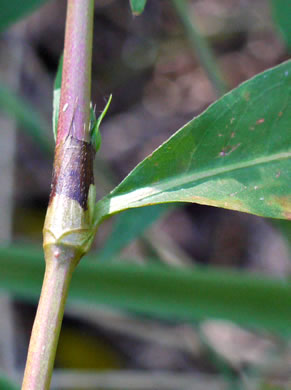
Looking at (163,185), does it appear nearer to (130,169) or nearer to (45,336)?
(45,336)

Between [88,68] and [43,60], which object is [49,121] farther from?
[88,68]

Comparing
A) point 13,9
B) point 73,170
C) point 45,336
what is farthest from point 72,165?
point 13,9

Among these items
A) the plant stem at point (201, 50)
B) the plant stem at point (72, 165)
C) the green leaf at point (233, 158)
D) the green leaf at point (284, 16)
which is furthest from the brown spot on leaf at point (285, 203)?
the plant stem at point (201, 50)

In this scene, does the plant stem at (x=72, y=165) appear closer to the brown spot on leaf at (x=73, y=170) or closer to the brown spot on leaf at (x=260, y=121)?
the brown spot on leaf at (x=73, y=170)

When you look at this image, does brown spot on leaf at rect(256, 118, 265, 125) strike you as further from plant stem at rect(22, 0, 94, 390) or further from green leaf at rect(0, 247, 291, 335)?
Answer: green leaf at rect(0, 247, 291, 335)

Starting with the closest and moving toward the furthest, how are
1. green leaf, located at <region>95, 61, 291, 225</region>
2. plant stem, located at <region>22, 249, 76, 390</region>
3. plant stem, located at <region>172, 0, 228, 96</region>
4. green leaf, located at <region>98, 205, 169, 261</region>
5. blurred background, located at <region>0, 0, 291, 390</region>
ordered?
1. plant stem, located at <region>22, 249, 76, 390</region>
2. green leaf, located at <region>95, 61, 291, 225</region>
3. green leaf, located at <region>98, 205, 169, 261</region>
4. plant stem, located at <region>172, 0, 228, 96</region>
5. blurred background, located at <region>0, 0, 291, 390</region>

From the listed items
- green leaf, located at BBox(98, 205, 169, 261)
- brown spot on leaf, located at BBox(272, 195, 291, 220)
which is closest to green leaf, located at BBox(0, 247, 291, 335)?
green leaf, located at BBox(98, 205, 169, 261)
